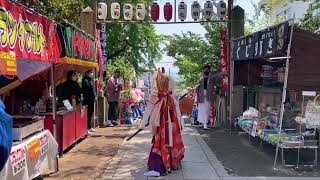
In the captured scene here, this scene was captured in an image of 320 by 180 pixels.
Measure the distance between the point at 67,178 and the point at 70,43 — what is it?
273cm

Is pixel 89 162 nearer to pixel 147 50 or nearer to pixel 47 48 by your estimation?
pixel 47 48

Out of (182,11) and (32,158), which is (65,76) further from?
(182,11)

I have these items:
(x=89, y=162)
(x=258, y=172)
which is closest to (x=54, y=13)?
(x=89, y=162)

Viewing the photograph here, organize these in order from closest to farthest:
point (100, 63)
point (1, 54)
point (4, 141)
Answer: point (4, 141), point (1, 54), point (100, 63)

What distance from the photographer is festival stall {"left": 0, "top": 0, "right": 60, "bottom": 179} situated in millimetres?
5375

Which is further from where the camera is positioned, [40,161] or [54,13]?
[54,13]

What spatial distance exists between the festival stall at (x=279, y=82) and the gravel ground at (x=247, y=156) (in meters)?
0.32

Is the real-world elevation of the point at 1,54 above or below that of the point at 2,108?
above

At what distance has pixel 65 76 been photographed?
39.9 feet

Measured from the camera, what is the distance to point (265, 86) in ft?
40.3

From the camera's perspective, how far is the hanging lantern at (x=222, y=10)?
16.3 metres

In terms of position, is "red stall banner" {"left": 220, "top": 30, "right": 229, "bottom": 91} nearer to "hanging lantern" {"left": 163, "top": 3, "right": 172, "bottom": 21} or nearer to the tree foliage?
"hanging lantern" {"left": 163, "top": 3, "right": 172, "bottom": 21}

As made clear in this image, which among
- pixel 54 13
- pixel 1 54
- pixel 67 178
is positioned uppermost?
pixel 54 13

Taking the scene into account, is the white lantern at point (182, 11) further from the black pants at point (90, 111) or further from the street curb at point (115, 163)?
the street curb at point (115, 163)
